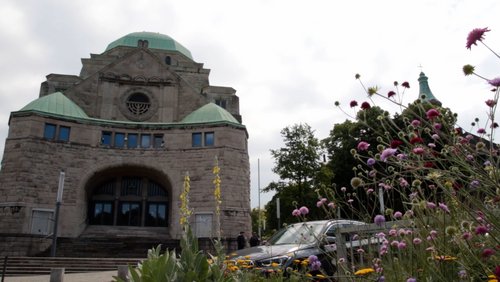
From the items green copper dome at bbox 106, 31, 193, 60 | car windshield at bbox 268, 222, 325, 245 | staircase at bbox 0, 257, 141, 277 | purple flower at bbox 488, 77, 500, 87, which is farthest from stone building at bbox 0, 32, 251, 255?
purple flower at bbox 488, 77, 500, 87

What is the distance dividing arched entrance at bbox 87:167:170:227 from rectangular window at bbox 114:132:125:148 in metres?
1.61

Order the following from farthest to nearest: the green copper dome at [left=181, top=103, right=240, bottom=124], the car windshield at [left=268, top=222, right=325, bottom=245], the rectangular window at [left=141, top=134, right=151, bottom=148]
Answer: the green copper dome at [left=181, top=103, right=240, bottom=124] → the rectangular window at [left=141, top=134, right=151, bottom=148] → the car windshield at [left=268, top=222, right=325, bottom=245]

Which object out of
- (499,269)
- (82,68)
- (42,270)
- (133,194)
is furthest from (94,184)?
(499,269)

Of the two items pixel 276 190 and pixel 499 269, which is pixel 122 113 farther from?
pixel 499 269

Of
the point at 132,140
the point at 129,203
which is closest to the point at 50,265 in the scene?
the point at 129,203

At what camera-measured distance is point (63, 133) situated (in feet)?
83.7

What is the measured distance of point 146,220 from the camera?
91.1 ft

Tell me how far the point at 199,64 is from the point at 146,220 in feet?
64.8

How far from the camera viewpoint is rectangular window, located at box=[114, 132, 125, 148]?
26953 millimetres

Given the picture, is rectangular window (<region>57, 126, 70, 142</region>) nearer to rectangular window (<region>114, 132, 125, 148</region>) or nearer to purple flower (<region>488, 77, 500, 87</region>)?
rectangular window (<region>114, 132, 125, 148</region>)

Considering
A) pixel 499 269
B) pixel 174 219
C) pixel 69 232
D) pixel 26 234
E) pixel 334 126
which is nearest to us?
pixel 499 269

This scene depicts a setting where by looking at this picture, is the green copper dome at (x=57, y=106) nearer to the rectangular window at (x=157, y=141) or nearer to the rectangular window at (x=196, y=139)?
the rectangular window at (x=157, y=141)

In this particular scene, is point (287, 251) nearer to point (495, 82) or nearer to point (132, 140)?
point (495, 82)

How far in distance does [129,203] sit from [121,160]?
141 inches
